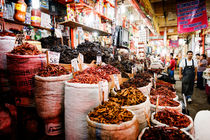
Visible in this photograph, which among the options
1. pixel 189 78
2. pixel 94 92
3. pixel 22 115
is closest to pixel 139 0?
pixel 189 78

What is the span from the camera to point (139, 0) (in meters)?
4.98

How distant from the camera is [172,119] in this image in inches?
69.6

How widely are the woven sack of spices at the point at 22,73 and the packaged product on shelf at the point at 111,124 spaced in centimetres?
101

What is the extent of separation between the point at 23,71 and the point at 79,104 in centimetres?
89

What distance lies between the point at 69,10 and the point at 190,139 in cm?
377

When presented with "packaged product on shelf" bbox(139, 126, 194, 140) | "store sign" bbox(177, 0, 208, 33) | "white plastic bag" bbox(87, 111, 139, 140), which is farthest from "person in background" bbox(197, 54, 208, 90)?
"white plastic bag" bbox(87, 111, 139, 140)

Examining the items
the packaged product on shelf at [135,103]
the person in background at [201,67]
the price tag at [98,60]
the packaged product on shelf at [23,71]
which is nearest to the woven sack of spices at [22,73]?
the packaged product on shelf at [23,71]

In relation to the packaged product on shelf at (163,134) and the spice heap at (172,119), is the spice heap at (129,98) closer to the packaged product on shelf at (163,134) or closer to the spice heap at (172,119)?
the spice heap at (172,119)

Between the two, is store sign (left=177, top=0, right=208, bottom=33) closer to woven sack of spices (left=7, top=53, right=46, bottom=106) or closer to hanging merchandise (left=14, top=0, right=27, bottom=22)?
hanging merchandise (left=14, top=0, right=27, bottom=22)

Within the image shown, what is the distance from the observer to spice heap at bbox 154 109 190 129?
1.70 meters

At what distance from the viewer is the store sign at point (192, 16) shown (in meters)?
5.75

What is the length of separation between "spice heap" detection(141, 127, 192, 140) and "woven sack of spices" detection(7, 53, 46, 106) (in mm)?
1584

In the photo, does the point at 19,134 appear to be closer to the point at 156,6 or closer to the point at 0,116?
the point at 0,116

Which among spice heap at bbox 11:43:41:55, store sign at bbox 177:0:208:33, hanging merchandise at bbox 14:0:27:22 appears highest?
store sign at bbox 177:0:208:33
